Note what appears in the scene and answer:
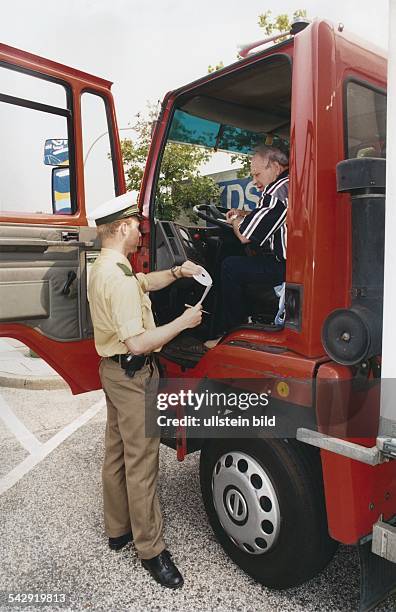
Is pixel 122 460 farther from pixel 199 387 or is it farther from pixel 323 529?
pixel 323 529

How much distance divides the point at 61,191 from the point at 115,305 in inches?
44.3

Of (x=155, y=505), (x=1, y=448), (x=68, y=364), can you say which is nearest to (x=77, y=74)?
(x=68, y=364)

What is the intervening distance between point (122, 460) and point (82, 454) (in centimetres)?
151

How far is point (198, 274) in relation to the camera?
2650 millimetres

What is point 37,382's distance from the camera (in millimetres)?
6117

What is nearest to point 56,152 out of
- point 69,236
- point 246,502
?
point 69,236

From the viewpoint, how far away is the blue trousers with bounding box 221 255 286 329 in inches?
108

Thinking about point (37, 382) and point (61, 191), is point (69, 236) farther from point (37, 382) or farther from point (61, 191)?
point (37, 382)

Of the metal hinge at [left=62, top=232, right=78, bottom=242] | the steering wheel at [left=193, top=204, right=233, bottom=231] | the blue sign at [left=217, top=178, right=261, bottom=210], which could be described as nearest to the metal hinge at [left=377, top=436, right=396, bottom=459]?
the steering wheel at [left=193, top=204, right=233, bottom=231]

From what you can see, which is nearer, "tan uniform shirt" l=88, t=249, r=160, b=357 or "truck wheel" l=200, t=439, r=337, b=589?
"truck wheel" l=200, t=439, r=337, b=589

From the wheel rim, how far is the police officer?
13.1 inches

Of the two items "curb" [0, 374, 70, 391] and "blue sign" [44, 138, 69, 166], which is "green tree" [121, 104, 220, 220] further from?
"curb" [0, 374, 70, 391]

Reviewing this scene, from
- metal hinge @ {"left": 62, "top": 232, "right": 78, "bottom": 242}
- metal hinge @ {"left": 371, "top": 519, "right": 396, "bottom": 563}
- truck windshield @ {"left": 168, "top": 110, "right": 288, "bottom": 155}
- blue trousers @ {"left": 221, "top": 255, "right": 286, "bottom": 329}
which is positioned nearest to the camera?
metal hinge @ {"left": 371, "top": 519, "right": 396, "bottom": 563}

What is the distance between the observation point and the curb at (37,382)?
241 inches
